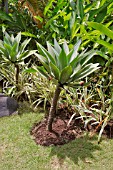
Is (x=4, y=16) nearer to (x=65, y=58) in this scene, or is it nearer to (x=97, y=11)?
(x=97, y=11)

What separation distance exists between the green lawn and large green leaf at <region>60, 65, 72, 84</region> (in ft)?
2.22

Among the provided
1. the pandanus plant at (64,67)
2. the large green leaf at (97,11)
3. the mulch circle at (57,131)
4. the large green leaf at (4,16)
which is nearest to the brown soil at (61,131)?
the mulch circle at (57,131)

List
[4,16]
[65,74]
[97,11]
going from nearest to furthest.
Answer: [65,74]
[97,11]
[4,16]

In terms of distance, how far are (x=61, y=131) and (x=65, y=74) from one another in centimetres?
76

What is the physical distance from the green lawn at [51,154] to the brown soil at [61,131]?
0.21 feet

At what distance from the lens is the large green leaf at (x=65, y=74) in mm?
2262

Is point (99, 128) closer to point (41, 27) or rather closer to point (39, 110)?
point (39, 110)

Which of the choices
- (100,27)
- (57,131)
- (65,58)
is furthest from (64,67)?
(57,131)

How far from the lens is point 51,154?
8.31 feet

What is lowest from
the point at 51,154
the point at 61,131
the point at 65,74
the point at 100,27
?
the point at 51,154

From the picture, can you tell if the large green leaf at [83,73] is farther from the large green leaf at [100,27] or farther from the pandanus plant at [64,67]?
the large green leaf at [100,27]

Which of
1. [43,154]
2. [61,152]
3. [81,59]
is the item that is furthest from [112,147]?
[81,59]

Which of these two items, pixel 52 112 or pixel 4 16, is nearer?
pixel 52 112

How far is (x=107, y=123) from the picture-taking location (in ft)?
9.38
